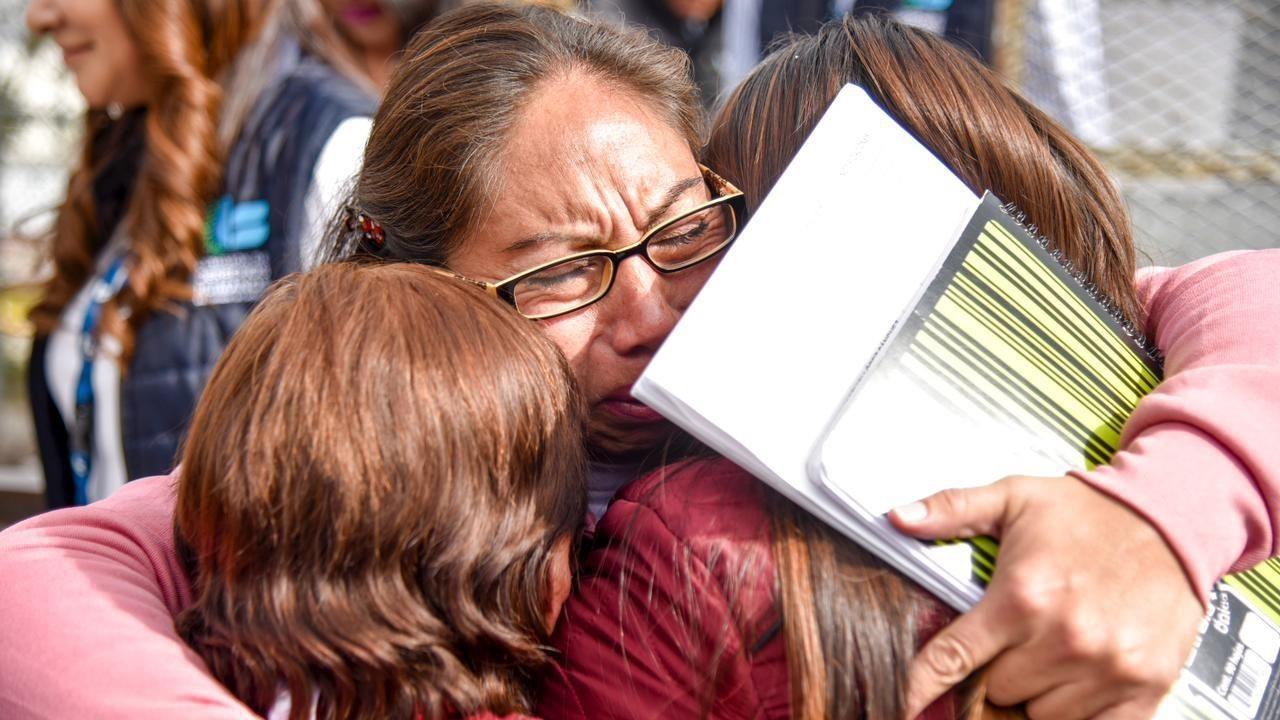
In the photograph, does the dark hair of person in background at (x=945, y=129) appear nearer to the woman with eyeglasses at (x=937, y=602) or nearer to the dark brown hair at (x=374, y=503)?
the woman with eyeglasses at (x=937, y=602)

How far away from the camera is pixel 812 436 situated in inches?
39.5

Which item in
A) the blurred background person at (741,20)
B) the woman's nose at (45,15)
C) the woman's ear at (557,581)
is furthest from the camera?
the blurred background person at (741,20)

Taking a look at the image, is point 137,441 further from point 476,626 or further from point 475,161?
point 476,626

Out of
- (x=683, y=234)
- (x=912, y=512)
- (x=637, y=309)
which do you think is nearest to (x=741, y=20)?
(x=683, y=234)

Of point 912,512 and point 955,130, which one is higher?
point 955,130

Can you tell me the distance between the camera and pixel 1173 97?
3.71m

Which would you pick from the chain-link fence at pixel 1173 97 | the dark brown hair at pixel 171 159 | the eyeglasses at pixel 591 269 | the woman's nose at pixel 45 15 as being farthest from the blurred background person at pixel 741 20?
the eyeglasses at pixel 591 269

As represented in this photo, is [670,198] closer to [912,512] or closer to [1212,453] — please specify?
[912,512]

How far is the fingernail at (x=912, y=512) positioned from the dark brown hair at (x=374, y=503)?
37cm

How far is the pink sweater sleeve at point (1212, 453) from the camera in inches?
38.6

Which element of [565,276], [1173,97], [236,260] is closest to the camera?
[565,276]

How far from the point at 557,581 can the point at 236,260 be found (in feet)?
4.44

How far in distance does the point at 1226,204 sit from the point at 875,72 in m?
2.75

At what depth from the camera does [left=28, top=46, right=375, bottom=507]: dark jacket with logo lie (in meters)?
2.16
